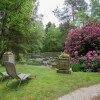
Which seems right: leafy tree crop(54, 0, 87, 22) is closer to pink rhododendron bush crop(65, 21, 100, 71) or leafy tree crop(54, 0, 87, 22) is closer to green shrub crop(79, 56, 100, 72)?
pink rhododendron bush crop(65, 21, 100, 71)

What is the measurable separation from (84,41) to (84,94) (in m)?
8.46

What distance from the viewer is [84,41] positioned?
1354cm

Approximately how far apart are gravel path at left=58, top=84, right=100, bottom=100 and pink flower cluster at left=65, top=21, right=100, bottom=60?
254 inches

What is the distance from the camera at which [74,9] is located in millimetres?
34531

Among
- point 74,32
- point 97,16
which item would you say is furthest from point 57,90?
point 97,16

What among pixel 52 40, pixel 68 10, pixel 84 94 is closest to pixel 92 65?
pixel 84 94

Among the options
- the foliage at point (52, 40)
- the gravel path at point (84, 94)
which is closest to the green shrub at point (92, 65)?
the gravel path at point (84, 94)

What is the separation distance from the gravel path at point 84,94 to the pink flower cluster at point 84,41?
21.1ft

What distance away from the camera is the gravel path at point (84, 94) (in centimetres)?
514

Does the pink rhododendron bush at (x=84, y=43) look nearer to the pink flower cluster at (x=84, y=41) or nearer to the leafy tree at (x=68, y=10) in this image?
the pink flower cluster at (x=84, y=41)

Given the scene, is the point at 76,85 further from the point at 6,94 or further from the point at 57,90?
the point at 6,94

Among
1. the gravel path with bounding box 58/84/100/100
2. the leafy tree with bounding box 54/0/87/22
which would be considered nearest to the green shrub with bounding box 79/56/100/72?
the gravel path with bounding box 58/84/100/100

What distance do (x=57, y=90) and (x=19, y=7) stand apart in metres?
7.52

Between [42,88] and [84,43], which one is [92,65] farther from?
[42,88]
